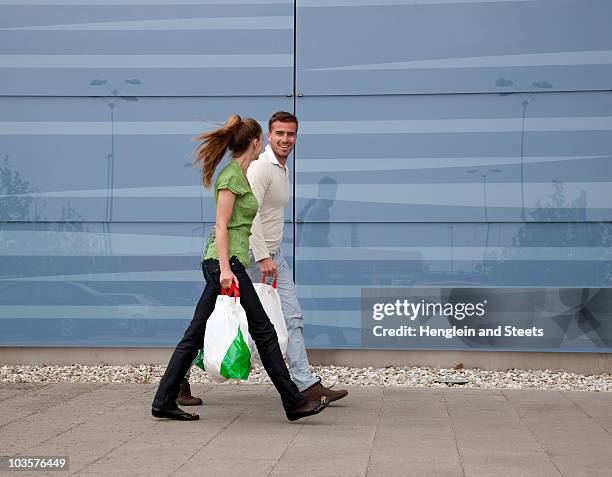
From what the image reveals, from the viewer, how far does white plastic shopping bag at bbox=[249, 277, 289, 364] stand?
752 cm

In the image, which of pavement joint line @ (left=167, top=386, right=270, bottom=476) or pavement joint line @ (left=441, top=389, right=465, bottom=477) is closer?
pavement joint line @ (left=167, top=386, right=270, bottom=476)

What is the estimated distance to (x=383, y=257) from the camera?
1013cm

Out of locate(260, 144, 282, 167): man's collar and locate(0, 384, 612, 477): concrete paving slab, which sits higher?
locate(260, 144, 282, 167): man's collar

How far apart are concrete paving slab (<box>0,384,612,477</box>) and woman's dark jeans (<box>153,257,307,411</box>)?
0.59 ft

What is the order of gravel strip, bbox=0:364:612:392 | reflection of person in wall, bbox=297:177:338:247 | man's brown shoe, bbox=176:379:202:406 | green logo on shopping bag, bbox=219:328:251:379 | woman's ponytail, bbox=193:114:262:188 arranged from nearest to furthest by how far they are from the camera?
green logo on shopping bag, bbox=219:328:251:379 → woman's ponytail, bbox=193:114:262:188 → man's brown shoe, bbox=176:379:202:406 → gravel strip, bbox=0:364:612:392 → reflection of person in wall, bbox=297:177:338:247

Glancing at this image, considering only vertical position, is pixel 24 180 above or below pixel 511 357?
above

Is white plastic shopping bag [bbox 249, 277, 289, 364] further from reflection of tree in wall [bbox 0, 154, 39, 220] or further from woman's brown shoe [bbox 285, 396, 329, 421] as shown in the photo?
reflection of tree in wall [bbox 0, 154, 39, 220]

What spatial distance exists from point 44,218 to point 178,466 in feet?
16.8

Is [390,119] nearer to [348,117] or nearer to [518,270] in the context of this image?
[348,117]

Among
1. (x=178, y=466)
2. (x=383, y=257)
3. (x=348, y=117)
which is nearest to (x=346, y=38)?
(x=348, y=117)

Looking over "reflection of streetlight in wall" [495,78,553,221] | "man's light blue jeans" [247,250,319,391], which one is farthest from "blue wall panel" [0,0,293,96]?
"man's light blue jeans" [247,250,319,391]

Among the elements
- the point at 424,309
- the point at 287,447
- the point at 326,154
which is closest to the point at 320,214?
the point at 326,154

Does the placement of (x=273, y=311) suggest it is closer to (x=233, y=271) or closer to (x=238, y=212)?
(x=233, y=271)

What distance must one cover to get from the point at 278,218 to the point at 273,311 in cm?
68
